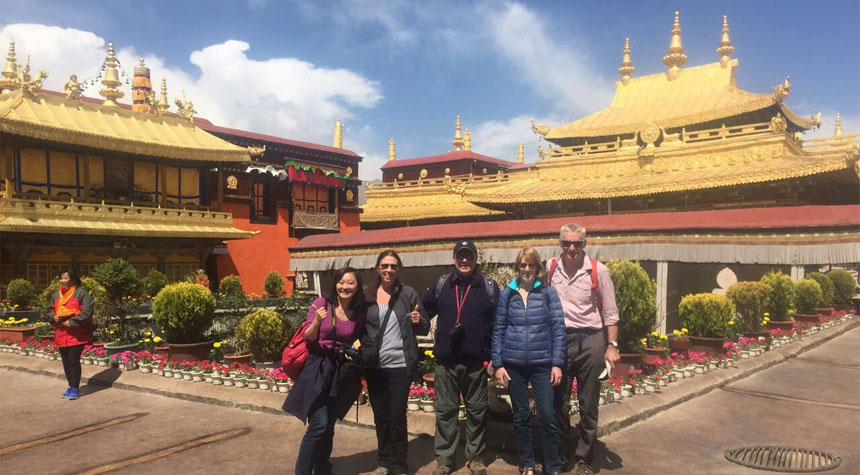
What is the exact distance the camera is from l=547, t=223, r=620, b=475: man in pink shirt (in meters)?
5.03

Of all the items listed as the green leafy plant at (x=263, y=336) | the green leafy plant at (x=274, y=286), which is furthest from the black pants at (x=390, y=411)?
the green leafy plant at (x=274, y=286)

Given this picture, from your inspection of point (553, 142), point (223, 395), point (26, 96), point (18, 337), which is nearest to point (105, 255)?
point (26, 96)

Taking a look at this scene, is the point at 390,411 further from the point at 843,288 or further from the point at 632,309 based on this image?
the point at 843,288

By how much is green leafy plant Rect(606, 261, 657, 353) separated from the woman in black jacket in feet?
15.6

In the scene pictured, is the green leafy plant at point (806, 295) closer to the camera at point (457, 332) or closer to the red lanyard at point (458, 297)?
the red lanyard at point (458, 297)

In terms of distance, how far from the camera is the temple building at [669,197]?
14484 mm

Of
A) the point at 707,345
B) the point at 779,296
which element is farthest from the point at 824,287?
the point at 707,345

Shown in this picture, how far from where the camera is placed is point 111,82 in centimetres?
2577

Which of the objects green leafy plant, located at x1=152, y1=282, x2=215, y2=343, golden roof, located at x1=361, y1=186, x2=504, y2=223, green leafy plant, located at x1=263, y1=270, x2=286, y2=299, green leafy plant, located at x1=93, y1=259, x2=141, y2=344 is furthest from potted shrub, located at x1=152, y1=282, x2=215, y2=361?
golden roof, located at x1=361, y1=186, x2=504, y2=223

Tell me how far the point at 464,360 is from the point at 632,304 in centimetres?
476

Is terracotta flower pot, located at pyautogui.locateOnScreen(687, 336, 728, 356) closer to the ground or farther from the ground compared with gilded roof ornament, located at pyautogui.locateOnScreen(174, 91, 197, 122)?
closer to the ground

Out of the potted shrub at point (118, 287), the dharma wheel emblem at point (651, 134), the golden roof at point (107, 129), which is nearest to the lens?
the potted shrub at point (118, 287)

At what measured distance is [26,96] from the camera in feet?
69.5

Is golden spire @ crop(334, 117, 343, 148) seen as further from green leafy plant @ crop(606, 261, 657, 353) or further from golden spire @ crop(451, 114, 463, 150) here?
green leafy plant @ crop(606, 261, 657, 353)
